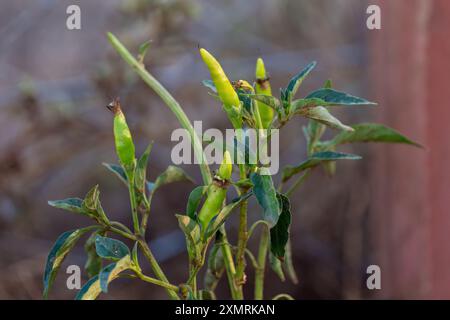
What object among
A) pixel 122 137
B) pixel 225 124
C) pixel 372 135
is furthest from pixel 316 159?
pixel 225 124

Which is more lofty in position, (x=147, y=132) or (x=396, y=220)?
(x=147, y=132)

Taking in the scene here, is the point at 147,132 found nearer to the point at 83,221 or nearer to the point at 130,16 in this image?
the point at 130,16

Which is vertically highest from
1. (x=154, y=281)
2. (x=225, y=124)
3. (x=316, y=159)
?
(x=225, y=124)

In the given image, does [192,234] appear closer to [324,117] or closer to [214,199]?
[214,199]

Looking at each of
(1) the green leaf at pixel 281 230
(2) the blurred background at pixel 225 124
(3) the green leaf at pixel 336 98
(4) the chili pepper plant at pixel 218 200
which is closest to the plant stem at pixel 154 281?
(4) the chili pepper plant at pixel 218 200

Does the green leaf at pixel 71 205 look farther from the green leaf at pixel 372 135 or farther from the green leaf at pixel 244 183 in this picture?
the green leaf at pixel 372 135

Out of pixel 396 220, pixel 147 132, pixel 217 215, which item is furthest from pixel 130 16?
pixel 217 215
